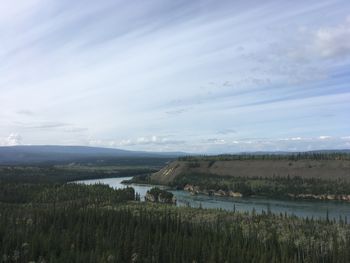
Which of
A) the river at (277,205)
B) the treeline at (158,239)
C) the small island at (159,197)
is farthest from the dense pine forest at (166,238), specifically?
the small island at (159,197)

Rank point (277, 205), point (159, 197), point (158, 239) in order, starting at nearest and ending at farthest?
point (158, 239)
point (277, 205)
point (159, 197)

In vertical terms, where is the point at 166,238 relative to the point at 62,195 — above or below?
below

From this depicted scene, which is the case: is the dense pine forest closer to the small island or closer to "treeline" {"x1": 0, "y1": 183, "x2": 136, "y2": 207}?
"treeline" {"x1": 0, "y1": 183, "x2": 136, "y2": 207}

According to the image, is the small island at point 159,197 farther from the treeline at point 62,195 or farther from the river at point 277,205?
the treeline at point 62,195

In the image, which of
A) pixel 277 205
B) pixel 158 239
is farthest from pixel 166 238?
pixel 277 205

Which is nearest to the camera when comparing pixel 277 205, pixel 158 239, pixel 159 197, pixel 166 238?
pixel 166 238

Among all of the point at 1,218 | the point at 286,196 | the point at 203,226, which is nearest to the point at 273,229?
the point at 203,226

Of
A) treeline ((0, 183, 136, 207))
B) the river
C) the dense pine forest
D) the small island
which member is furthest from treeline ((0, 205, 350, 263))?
the small island

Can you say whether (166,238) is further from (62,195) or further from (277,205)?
(62,195)
